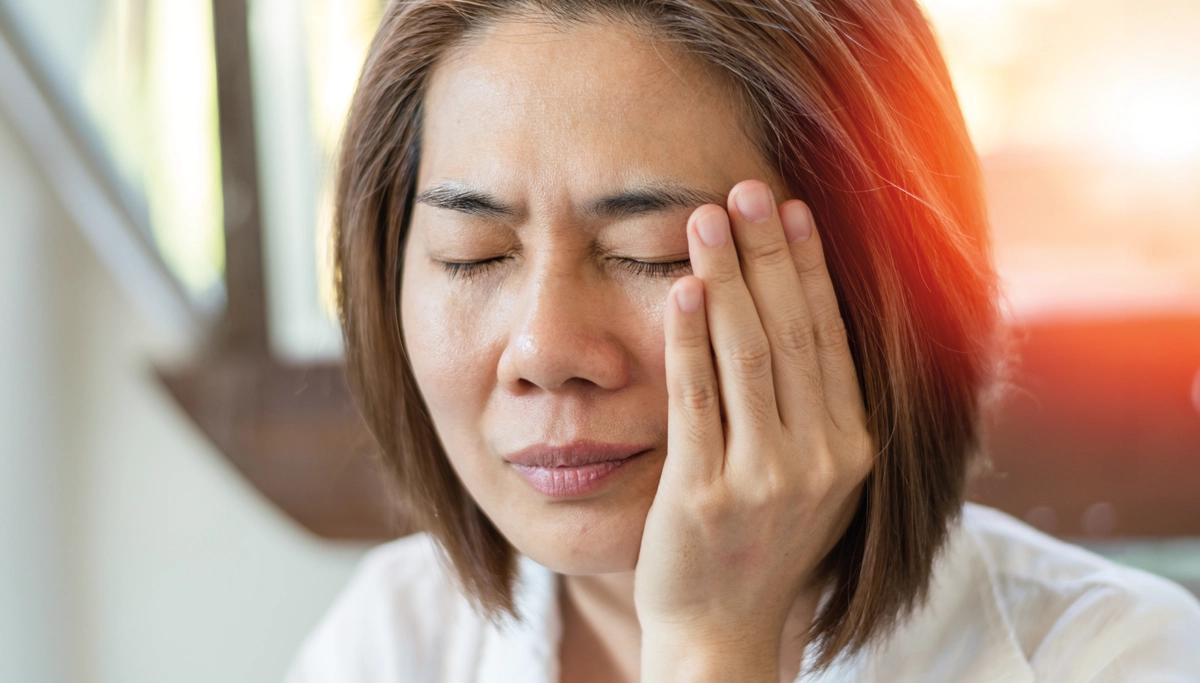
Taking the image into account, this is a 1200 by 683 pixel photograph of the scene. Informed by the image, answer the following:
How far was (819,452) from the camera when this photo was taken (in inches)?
35.0

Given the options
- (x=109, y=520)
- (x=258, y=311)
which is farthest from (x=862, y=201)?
(x=109, y=520)

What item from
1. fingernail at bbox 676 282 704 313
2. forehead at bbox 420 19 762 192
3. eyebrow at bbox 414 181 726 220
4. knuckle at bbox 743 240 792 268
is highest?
forehead at bbox 420 19 762 192

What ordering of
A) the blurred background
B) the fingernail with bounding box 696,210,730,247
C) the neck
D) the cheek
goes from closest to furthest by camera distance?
the fingernail with bounding box 696,210,730,247 → the cheek → the neck → the blurred background

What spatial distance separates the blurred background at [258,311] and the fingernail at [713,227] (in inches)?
23.8

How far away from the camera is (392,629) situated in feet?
4.20

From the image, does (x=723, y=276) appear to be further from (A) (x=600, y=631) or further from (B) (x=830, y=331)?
(A) (x=600, y=631)

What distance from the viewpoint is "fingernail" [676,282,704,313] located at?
32.7 inches

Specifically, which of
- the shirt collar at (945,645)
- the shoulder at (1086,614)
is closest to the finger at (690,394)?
the shirt collar at (945,645)

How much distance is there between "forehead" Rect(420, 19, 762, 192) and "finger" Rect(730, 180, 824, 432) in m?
0.04

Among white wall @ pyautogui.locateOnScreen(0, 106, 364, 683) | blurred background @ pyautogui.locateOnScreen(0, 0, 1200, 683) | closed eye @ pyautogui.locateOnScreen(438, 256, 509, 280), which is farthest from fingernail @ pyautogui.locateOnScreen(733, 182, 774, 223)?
white wall @ pyautogui.locateOnScreen(0, 106, 364, 683)

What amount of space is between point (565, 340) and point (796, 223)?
0.23m

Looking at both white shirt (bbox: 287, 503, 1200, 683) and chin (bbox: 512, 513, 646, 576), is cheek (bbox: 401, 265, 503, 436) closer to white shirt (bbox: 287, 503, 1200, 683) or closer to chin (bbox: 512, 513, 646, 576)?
chin (bbox: 512, 513, 646, 576)

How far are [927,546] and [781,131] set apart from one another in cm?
45

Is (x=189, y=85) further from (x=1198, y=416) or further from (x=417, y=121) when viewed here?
(x=1198, y=416)
